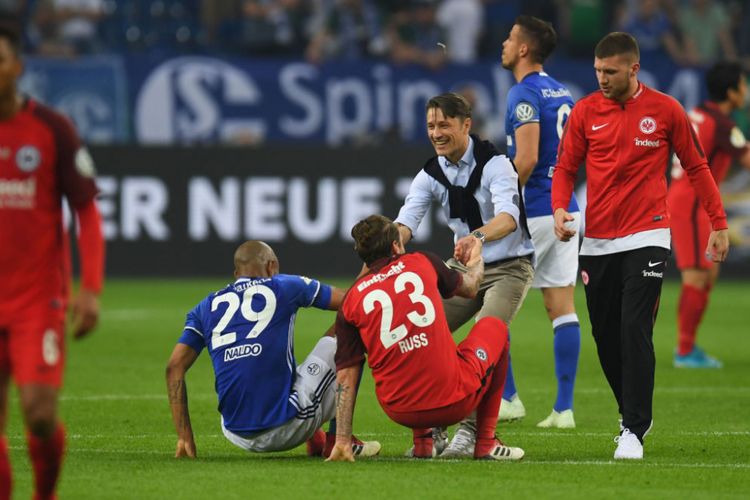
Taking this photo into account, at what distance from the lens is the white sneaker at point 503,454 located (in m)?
7.73

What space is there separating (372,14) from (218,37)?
2.38 meters

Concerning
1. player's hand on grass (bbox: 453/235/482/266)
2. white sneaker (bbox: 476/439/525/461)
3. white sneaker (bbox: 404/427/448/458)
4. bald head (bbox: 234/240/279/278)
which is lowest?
white sneaker (bbox: 404/427/448/458)

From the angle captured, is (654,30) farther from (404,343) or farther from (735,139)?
(404,343)

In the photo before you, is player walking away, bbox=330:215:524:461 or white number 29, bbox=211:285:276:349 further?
white number 29, bbox=211:285:276:349

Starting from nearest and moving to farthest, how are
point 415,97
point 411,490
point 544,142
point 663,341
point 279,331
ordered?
1. point 411,490
2. point 279,331
3. point 544,142
4. point 663,341
5. point 415,97

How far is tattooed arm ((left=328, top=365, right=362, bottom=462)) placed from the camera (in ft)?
24.2

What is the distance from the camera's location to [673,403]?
10570 millimetres

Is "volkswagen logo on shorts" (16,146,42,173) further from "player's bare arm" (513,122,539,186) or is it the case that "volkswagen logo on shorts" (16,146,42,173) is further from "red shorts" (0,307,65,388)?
"player's bare arm" (513,122,539,186)

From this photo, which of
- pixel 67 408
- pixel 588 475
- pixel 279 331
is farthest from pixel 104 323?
pixel 588 475

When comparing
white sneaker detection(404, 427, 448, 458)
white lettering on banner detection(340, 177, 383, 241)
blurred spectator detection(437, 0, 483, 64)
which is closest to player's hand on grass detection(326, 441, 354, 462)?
white sneaker detection(404, 427, 448, 458)

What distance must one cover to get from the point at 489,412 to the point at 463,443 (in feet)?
1.04

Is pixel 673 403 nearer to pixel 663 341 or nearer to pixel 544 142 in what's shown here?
pixel 544 142

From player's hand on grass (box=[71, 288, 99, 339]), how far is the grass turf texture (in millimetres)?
1060

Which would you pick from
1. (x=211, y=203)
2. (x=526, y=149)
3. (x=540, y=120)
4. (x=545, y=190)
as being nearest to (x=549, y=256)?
(x=545, y=190)
